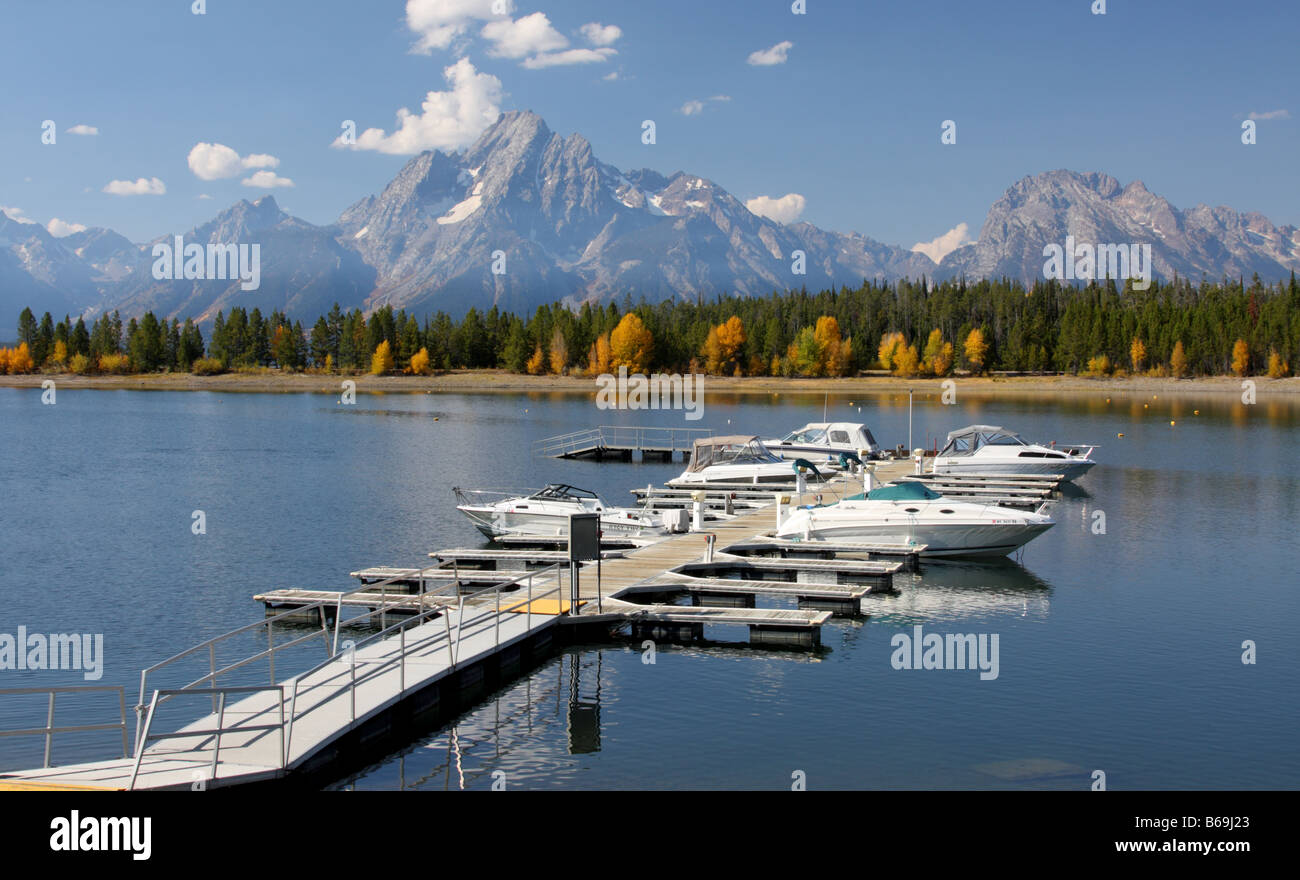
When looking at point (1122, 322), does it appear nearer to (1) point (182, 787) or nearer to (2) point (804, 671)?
(2) point (804, 671)

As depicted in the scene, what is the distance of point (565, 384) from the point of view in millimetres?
174500

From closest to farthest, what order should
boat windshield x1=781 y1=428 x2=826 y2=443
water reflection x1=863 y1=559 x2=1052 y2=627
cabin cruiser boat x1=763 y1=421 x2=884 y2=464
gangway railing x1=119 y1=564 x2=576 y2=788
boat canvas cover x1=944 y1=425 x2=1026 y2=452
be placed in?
1. gangway railing x1=119 y1=564 x2=576 y2=788
2. water reflection x1=863 y1=559 x2=1052 y2=627
3. cabin cruiser boat x1=763 y1=421 x2=884 y2=464
4. boat canvas cover x1=944 y1=425 x2=1026 y2=452
5. boat windshield x1=781 y1=428 x2=826 y2=443

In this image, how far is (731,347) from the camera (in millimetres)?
189000

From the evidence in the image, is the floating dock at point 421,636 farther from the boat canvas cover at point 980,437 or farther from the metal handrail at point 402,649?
the boat canvas cover at point 980,437

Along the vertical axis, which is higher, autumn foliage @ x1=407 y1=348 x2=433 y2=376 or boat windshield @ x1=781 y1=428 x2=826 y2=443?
autumn foliage @ x1=407 y1=348 x2=433 y2=376

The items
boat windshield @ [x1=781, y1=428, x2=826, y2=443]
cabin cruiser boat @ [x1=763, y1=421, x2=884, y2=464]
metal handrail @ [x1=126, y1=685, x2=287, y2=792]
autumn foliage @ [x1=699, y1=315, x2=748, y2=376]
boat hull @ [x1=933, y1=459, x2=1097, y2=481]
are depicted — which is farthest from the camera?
autumn foliage @ [x1=699, y1=315, x2=748, y2=376]

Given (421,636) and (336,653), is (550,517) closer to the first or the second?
(421,636)

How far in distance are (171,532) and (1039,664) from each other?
1230 inches

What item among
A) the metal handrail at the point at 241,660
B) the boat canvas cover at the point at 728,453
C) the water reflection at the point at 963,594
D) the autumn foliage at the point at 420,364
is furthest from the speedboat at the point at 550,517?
the autumn foliage at the point at 420,364

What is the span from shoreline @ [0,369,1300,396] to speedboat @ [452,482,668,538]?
5206 inches

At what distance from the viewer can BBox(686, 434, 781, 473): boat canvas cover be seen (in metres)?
51.1

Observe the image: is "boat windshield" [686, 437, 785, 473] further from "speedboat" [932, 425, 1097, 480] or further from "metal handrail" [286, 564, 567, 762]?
"metal handrail" [286, 564, 567, 762]

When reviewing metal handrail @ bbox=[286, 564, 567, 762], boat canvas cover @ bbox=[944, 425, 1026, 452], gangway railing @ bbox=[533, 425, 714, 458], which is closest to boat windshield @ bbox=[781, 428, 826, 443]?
boat canvas cover @ bbox=[944, 425, 1026, 452]

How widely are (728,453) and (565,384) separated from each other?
12465 centimetres
